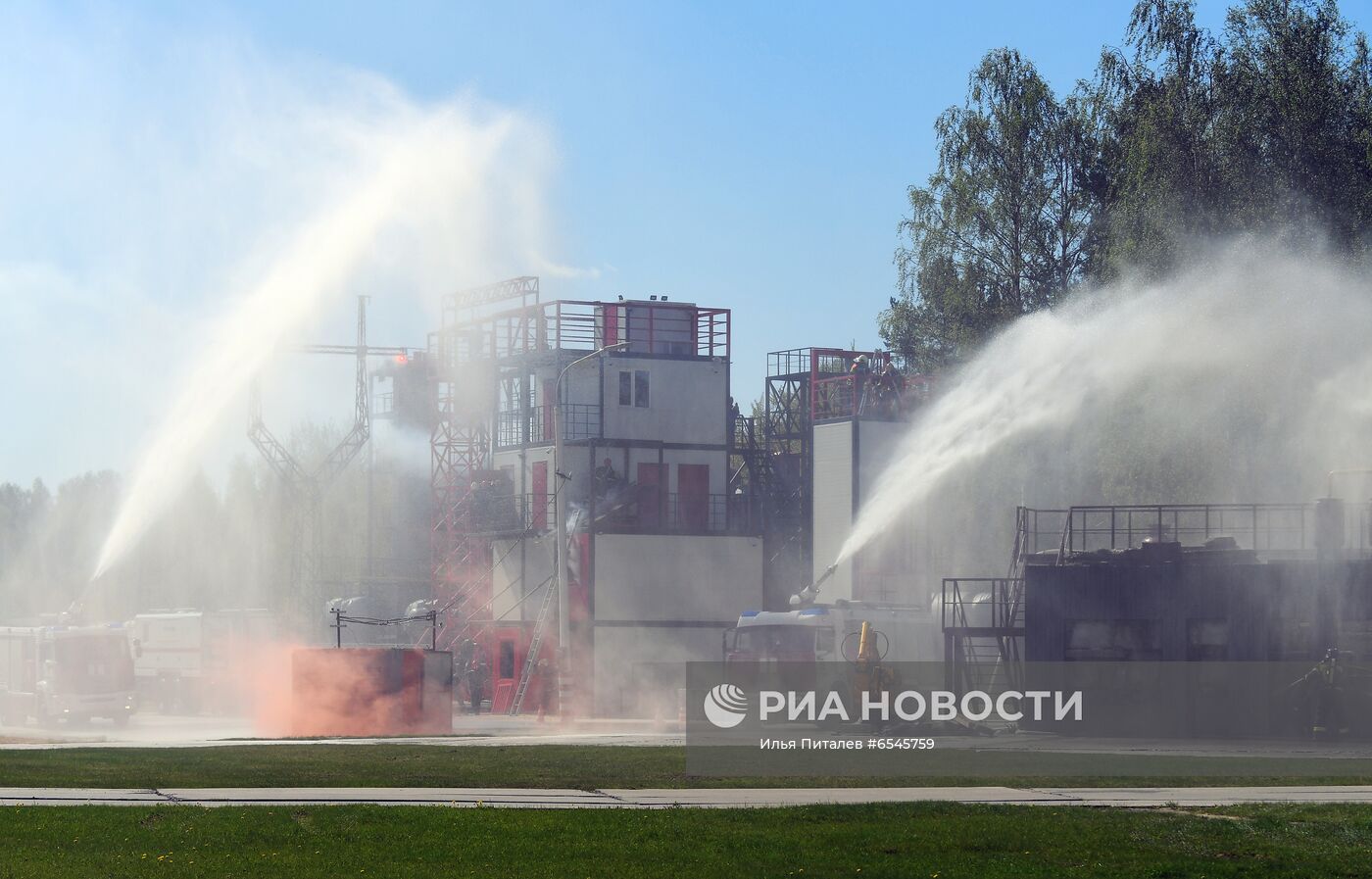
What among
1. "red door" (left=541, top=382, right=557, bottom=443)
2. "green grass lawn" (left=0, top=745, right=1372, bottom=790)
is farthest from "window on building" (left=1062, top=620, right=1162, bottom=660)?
"red door" (left=541, top=382, right=557, bottom=443)

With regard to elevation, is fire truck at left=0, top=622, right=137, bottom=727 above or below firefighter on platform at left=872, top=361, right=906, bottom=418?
below

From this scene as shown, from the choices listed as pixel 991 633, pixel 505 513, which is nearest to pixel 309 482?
pixel 505 513

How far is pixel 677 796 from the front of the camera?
71.1 feet

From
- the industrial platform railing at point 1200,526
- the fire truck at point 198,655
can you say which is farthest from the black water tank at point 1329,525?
the fire truck at point 198,655

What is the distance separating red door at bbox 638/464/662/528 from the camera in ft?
232

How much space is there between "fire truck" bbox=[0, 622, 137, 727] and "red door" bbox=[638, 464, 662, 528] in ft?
72.8

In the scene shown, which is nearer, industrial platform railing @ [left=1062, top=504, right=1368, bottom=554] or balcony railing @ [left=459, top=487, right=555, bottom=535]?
industrial platform railing @ [left=1062, top=504, right=1368, bottom=554]

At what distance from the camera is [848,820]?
61.8 ft

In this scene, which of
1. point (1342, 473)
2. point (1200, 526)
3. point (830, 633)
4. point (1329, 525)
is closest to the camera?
point (1329, 525)

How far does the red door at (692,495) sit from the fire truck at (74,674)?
80.8ft

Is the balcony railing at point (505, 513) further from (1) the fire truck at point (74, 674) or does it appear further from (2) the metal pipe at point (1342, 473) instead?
(2) the metal pipe at point (1342, 473)

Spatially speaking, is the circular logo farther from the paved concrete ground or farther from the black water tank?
the black water tank

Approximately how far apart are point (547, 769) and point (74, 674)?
33.4 m

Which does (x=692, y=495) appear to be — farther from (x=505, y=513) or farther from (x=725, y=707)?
(x=725, y=707)
